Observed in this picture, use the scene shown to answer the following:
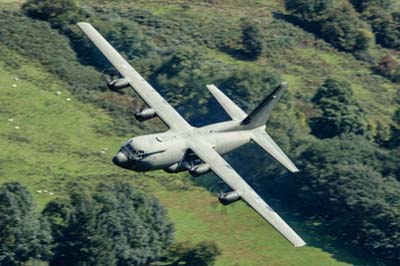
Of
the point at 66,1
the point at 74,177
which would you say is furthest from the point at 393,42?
the point at 74,177

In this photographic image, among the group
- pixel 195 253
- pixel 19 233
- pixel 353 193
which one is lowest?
pixel 195 253

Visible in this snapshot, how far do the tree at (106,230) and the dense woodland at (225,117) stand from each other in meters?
0.12

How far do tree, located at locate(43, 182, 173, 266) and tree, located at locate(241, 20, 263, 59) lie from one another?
51.8 m

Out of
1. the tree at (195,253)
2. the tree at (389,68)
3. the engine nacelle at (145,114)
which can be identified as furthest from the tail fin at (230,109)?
the tree at (389,68)

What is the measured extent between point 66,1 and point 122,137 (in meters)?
31.2

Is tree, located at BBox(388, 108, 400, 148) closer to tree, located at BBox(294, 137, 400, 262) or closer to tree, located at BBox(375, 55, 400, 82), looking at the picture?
tree, located at BBox(294, 137, 400, 262)

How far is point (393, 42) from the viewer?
19100cm

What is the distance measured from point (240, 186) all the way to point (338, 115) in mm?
57549

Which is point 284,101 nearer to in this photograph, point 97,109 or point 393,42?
point 97,109

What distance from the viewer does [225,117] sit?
151 metres

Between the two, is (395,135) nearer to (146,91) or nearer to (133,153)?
(146,91)

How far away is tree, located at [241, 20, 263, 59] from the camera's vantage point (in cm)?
17612

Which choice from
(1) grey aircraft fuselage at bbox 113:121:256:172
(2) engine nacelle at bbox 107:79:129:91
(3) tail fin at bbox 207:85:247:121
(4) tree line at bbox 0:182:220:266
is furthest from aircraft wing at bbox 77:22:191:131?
(4) tree line at bbox 0:182:220:266

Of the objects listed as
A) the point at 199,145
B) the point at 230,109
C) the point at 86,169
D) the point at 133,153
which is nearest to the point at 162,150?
the point at 133,153
